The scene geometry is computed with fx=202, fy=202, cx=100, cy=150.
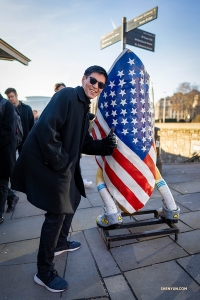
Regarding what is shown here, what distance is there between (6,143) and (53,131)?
5.71 feet

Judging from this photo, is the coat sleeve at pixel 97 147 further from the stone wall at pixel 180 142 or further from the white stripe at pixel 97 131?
the stone wall at pixel 180 142

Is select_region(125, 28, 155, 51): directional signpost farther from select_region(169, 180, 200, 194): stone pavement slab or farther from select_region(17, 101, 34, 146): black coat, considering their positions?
select_region(169, 180, 200, 194): stone pavement slab

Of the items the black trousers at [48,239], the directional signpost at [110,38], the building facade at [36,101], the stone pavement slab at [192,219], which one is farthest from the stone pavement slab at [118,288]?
the building facade at [36,101]

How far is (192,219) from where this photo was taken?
9.68ft

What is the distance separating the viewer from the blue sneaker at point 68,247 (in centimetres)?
221

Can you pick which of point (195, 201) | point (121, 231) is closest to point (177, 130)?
point (195, 201)

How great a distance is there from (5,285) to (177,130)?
601 inches

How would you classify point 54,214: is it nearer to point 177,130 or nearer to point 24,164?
point 24,164

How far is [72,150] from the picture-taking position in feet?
5.78

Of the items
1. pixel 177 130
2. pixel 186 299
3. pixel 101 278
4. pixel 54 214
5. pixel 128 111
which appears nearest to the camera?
pixel 186 299

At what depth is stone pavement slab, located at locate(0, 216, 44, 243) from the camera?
8.56 ft

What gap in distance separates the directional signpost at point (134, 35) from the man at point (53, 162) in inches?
125

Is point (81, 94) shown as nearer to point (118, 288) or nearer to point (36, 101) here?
point (118, 288)

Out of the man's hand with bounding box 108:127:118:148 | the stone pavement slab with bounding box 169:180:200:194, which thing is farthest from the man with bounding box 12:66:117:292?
the stone pavement slab with bounding box 169:180:200:194
